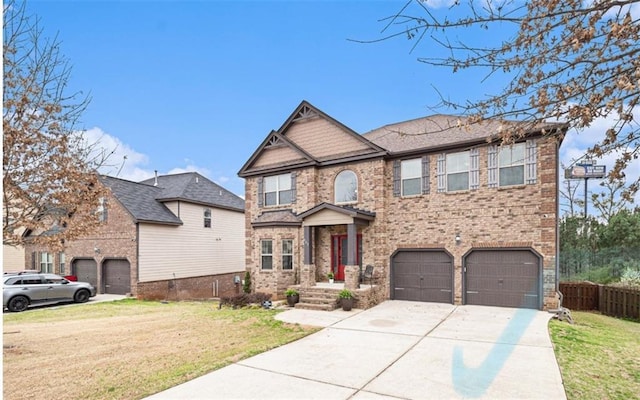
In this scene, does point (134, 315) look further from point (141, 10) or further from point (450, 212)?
point (450, 212)

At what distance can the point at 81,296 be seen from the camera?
679 inches

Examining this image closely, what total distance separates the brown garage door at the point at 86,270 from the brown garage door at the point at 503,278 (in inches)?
776

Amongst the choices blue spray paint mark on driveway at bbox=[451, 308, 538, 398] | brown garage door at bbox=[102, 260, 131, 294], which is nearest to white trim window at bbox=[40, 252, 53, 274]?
brown garage door at bbox=[102, 260, 131, 294]

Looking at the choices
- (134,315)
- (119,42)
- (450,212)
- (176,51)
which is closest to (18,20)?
(119,42)

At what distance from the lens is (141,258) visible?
62.1 feet

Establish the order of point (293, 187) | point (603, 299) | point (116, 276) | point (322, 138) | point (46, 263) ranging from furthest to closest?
point (46, 263) < point (116, 276) < point (293, 187) < point (322, 138) < point (603, 299)

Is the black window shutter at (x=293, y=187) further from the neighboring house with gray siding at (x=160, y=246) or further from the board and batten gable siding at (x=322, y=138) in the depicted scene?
the neighboring house with gray siding at (x=160, y=246)

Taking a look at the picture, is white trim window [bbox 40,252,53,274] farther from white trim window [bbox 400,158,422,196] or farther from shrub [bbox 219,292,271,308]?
white trim window [bbox 400,158,422,196]

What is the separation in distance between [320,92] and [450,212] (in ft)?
27.1

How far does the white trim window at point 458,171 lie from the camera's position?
13445 millimetres

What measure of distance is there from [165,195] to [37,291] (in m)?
8.49

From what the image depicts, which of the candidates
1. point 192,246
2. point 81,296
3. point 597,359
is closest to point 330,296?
point 597,359

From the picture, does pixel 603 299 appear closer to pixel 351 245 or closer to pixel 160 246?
pixel 351 245

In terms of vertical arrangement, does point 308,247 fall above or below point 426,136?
below
